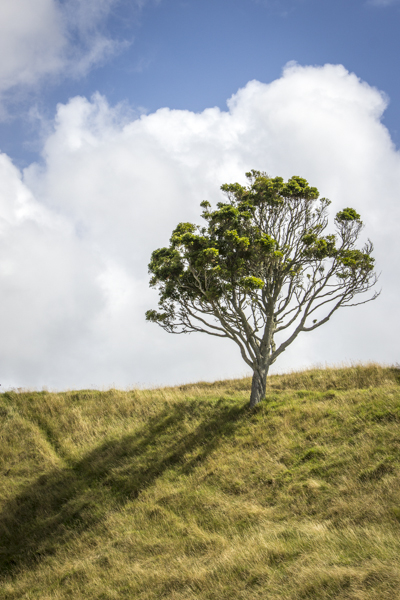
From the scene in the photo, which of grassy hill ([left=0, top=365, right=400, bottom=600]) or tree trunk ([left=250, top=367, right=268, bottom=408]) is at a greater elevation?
tree trunk ([left=250, top=367, right=268, bottom=408])

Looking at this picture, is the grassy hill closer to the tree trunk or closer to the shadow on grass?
the shadow on grass

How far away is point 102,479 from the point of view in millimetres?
20609

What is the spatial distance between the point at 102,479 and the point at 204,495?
6339mm

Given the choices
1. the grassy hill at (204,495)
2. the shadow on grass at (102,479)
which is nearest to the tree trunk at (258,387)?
the grassy hill at (204,495)

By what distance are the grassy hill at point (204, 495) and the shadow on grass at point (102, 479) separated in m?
0.08

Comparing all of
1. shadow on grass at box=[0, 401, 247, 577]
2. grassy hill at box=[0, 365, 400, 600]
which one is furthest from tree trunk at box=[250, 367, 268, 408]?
shadow on grass at box=[0, 401, 247, 577]

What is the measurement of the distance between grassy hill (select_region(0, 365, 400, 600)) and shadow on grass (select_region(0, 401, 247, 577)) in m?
0.08

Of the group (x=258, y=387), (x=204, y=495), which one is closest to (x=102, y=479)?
(x=204, y=495)

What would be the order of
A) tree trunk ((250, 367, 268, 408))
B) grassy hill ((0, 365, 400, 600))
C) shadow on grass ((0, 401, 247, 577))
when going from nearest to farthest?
grassy hill ((0, 365, 400, 600)) < shadow on grass ((0, 401, 247, 577)) < tree trunk ((250, 367, 268, 408))

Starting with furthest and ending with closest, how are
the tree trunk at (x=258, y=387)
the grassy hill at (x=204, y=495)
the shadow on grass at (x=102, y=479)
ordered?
the tree trunk at (x=258, y=387)
the shadow on grass at (x=102, y=479)
the grassy hill at (x=204, y=495)

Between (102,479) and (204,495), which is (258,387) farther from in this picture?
(102,479)

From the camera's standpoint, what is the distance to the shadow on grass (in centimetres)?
1756

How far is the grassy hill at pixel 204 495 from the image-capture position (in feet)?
34.7

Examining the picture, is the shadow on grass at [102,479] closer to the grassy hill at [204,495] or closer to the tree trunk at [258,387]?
the grassy hill at [204,495]
